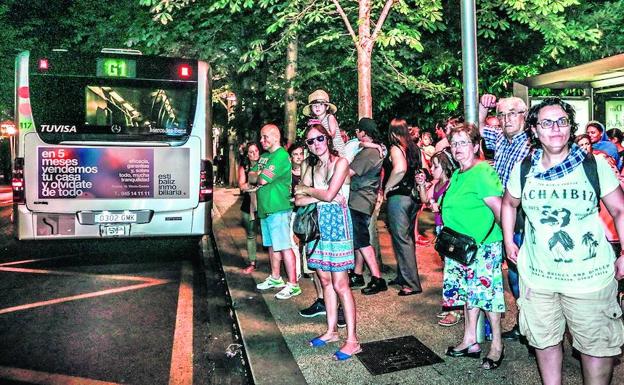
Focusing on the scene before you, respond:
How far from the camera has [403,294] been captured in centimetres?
582

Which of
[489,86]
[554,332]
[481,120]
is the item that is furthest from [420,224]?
[554,332]

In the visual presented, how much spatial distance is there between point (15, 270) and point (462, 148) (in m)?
A: 6.79

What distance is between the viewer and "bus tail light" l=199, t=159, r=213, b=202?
26.7 ft

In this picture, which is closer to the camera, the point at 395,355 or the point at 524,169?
the point at 524,169

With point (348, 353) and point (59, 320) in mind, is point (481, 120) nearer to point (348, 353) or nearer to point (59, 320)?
point (348, 353)

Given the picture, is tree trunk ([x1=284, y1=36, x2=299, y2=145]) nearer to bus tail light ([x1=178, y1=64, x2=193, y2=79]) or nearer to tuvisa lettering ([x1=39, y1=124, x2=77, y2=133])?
bus tail light ([x1=178, y1=64, x2=193, y2=79])

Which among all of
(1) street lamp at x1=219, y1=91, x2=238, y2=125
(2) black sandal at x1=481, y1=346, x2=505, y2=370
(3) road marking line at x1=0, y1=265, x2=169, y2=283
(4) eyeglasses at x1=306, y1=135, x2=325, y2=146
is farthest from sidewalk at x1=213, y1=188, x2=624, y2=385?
(1) street lamp at x1=219, y1=91, x2=238, y2=125

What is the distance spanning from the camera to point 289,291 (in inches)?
233

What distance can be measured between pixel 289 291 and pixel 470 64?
3.05 m

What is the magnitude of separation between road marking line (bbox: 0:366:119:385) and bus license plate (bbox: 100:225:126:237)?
3744 mm

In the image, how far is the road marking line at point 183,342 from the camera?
4184 mm

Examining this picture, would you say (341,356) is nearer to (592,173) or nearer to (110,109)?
(592,173)

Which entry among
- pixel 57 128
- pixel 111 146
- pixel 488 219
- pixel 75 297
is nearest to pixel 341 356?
pixel 488 219

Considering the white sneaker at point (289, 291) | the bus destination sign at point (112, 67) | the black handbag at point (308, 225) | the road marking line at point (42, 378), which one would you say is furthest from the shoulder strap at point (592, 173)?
the bus destination sign at point (112, 67)
